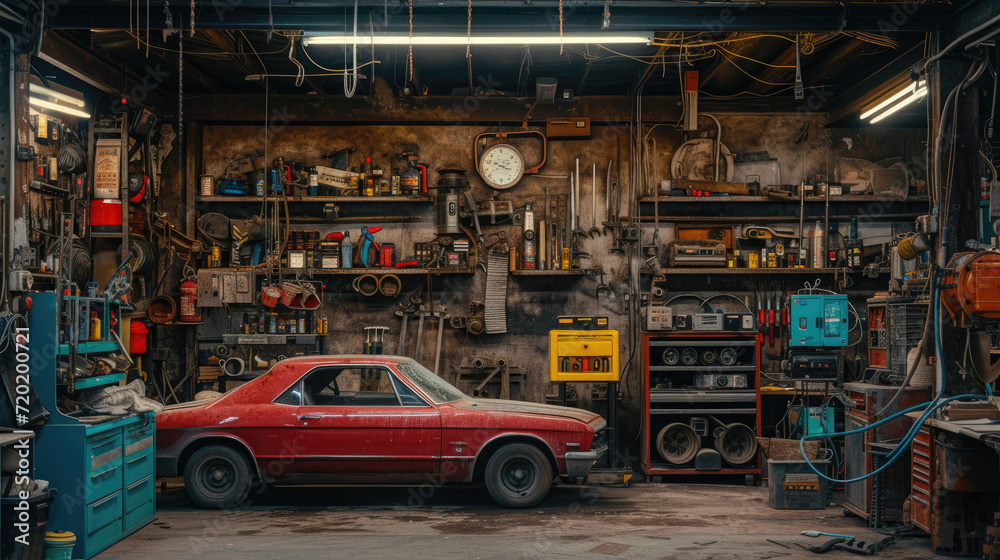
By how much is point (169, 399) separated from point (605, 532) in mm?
5708

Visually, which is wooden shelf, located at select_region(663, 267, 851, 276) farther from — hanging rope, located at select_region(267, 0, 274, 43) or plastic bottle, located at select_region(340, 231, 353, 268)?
hanging rope, located at select_region(267, 0, 274, 43)

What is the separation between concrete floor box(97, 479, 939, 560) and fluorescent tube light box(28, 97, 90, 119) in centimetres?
389

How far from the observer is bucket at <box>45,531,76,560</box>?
5.06 m

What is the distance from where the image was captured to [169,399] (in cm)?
919

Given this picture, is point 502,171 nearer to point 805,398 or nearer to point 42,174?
point 805,398

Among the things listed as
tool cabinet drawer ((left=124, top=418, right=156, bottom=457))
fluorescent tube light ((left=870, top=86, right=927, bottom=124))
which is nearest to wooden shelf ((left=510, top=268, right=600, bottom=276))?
fluorescent tube light ((left=870, top=86, right=927, bottom=124))

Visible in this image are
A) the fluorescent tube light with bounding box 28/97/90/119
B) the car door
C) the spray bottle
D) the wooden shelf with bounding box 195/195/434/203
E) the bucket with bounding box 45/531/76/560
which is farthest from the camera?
the spray bottle

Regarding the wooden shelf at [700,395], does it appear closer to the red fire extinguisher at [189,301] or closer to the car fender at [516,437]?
the car fender at [516,437]

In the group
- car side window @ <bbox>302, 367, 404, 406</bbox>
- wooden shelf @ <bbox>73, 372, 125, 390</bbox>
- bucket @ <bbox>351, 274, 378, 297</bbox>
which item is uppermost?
bucket @ <bbox>351, 274, 378, 297</bbox>

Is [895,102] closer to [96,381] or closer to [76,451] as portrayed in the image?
[96,381]

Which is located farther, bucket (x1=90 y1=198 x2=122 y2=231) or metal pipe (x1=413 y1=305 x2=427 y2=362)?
metal pipe (x1=413 y1=305 x2=427 y2=362)

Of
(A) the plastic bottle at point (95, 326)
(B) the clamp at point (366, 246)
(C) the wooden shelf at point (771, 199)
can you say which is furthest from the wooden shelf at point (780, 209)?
(A) the plastic bottle at point (95, 326)

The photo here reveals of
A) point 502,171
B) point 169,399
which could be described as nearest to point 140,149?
point 169,399

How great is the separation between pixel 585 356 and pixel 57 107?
19.0ft
